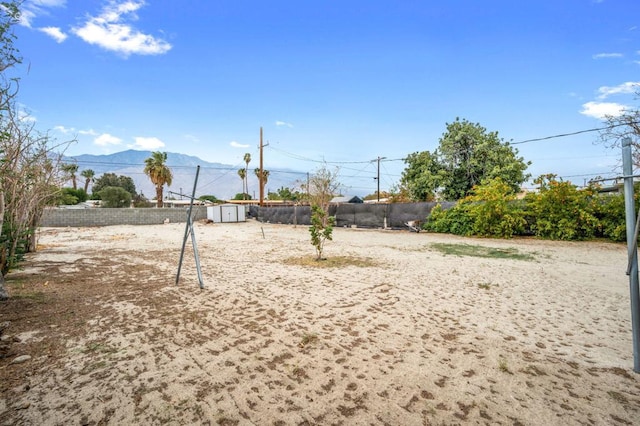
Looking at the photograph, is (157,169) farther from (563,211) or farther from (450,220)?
(563,211)

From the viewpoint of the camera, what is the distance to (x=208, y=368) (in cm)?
288

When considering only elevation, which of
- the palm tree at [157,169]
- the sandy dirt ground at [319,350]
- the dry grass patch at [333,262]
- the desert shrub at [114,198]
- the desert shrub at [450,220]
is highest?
the palm tree at [157,169]

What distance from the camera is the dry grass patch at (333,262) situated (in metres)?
7.71

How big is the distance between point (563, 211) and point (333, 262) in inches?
406

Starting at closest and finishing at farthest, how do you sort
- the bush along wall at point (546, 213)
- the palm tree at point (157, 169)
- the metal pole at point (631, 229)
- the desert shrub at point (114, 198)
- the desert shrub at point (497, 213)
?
1. the metal pole at point (631, 229)
2. the bush along wall at point (546, 213)
3. the desert shrub at point (497, 213)
4. the palm tree at point (157, 169)
5. the desert shrub at point (114, 198)

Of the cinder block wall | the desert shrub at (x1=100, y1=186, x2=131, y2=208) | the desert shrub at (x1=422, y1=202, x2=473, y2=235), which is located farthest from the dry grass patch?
the desert shrub at (x1=100, y1=186, x2=131, y2=208)

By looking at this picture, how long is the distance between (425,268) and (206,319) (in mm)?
5161

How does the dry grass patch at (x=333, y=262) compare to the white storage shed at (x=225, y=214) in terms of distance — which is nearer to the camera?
the dry grass patch at (x=333, y=262)

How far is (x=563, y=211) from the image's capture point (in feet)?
40.0

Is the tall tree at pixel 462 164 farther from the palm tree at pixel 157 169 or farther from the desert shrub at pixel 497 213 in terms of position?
the palm tree at pixel 157 169

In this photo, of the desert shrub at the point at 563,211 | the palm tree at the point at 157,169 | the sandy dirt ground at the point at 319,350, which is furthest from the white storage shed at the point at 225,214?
the desert shrub at the point at 563,211

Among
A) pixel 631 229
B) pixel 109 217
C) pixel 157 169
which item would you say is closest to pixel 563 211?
pixel 631 229

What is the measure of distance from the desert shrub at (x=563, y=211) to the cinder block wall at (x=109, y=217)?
18.1 metres

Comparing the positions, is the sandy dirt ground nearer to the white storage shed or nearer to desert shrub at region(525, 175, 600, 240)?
desert shrub at region(525, 175, 600, 240)
